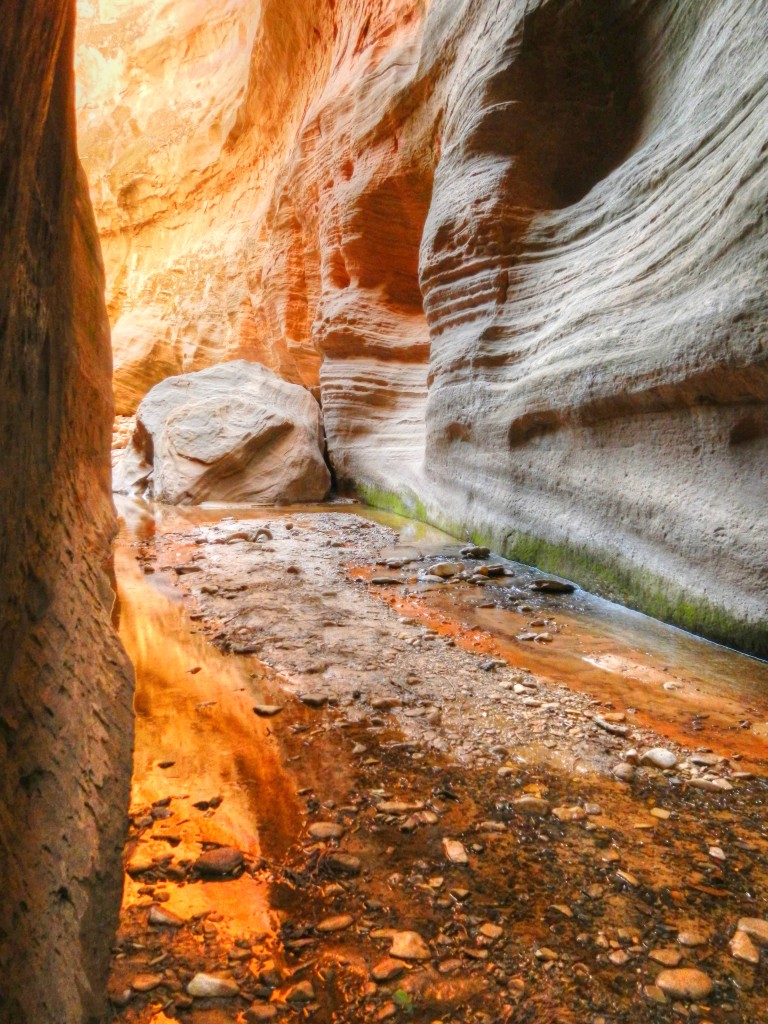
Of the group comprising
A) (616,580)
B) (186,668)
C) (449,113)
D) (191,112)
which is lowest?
(186,668)

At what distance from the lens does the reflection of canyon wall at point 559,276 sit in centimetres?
352

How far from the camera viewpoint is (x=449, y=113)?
24.1 ft

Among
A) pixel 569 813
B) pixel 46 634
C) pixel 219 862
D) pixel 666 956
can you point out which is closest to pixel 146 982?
pixel 219 862

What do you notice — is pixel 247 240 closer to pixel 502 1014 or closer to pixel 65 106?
pixel 65 106

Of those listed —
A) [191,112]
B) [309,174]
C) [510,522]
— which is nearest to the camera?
[510,522]

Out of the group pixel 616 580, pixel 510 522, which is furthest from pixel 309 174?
pixel 616 580

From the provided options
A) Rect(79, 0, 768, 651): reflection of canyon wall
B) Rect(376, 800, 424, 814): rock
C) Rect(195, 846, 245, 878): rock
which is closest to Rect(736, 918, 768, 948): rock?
Rect(376, 800, 424, 814): rock

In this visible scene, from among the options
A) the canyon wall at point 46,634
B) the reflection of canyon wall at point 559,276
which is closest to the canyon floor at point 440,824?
the canyon wall at point 46,634

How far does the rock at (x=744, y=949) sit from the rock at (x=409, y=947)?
2.16ft

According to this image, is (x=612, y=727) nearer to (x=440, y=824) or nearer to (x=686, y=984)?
(x=440, y=824)

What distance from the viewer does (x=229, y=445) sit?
9.84m

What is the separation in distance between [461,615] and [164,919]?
8.83 ft

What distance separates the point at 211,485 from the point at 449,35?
21.8 feet

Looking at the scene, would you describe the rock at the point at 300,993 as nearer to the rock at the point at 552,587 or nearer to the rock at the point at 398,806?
the rock at the point at 398,806
